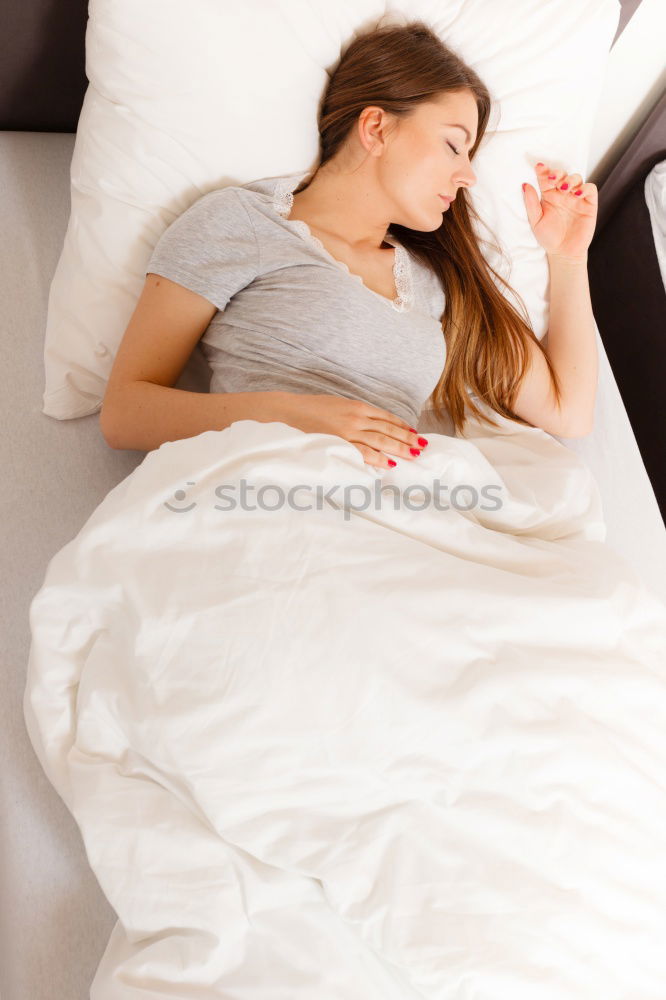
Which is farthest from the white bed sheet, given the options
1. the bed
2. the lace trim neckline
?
the lace trim neckline

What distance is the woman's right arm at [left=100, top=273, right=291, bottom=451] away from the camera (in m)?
1.08

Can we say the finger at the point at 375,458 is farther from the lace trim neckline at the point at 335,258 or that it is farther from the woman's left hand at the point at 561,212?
the woman's left hand at the point at 561,212

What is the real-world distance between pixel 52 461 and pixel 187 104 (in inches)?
22.7

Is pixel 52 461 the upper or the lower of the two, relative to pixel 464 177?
lower

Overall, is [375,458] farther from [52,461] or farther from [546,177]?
[546,177]

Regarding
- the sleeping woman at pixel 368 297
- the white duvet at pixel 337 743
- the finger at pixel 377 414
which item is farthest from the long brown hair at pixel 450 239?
the white duvet at pixel 337 743

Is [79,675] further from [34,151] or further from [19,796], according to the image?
[34,151]

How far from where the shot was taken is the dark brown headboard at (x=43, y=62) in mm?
1275

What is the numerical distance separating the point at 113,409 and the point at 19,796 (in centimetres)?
52

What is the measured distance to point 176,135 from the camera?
4.05ft

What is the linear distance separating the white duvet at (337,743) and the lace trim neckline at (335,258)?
0.35 metres

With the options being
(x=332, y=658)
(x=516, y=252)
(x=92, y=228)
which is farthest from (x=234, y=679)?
(x=516, y=252)

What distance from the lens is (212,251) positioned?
1.15m

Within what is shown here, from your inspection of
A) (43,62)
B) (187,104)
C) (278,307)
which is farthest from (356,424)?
(43,62)
